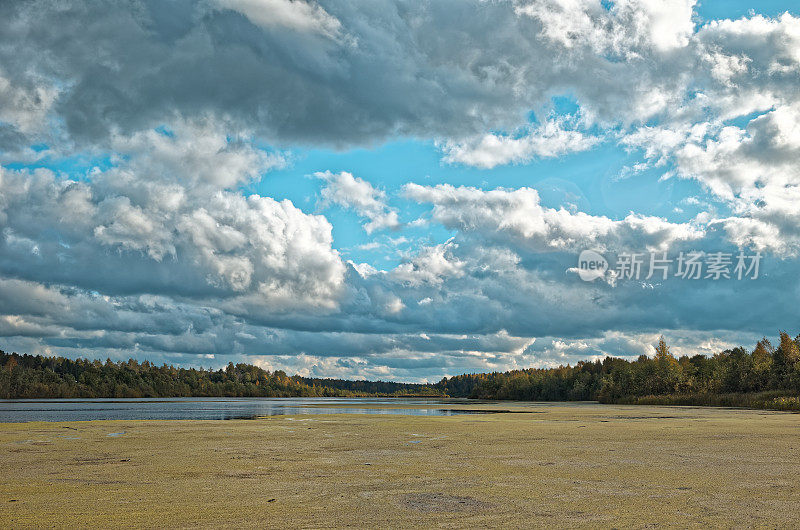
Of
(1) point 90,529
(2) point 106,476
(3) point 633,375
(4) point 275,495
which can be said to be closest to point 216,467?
(2) point 106,476

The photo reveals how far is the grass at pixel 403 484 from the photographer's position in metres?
9.95

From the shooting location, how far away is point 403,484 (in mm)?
13391

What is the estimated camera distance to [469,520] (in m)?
9.70

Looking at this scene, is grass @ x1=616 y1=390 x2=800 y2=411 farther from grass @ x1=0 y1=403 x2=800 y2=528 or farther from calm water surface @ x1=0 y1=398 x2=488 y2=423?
grass @ x1=0 y1=403 x2=800 y2=528

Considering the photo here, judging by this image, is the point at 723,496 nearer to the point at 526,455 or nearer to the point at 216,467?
the point at 526,455

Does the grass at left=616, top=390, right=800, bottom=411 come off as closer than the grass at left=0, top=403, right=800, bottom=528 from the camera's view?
No

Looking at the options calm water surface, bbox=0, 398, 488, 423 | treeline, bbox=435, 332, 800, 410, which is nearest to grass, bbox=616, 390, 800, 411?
treeline, bbox=435, 332, 800, 410

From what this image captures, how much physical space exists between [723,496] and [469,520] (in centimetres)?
544

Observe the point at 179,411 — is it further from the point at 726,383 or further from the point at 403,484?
the point at 726,383

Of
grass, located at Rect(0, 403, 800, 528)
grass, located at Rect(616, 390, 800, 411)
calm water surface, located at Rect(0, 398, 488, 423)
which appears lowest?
calm water surface, located at Rect(0, 398, 488, 423)

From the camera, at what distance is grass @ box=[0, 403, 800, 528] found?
995 centimetres

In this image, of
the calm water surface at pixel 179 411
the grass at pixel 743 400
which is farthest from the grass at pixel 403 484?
the grass at pixel 743 400

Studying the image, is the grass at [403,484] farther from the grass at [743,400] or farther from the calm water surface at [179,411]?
the grass at [743,400]

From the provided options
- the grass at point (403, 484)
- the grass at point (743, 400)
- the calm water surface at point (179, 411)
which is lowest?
the calm water surface at point (179, 411)
